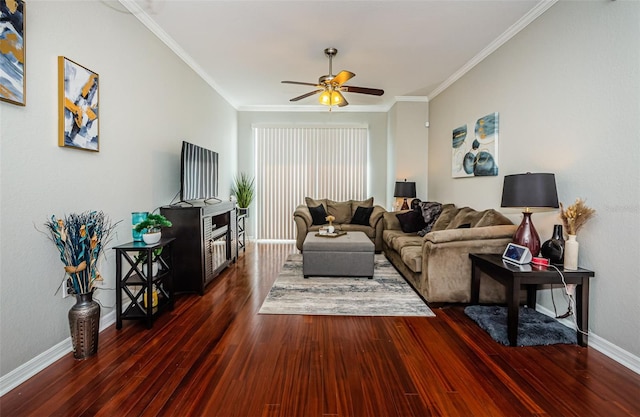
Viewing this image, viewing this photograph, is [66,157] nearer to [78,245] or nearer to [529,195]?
[78,245]

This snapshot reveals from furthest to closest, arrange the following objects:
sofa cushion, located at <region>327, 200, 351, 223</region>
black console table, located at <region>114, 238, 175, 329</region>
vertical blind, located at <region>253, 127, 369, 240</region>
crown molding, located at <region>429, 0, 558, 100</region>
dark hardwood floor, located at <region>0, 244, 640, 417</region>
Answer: vertical blind, located at <region>253, 127, 369, 240</region> → sofa cushion, located at <region>327, 200, 351, 223</region> → crown molding, located at <region>429, 0, 558, 100</region> → black console table, located at <region>114, 238, 175, 329</region> → dark hardwood floor, located at <region>0, 244, 640, 417</region>

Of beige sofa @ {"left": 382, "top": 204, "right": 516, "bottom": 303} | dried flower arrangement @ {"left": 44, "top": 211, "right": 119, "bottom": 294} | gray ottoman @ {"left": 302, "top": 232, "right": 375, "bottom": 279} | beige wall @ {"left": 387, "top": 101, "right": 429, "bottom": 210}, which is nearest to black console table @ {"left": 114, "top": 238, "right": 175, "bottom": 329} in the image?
dried flower arrangement @ {"left": 44, "top": 211, "right": 119, "bottom": 294}

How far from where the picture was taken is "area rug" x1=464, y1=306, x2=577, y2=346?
2389 millimetres

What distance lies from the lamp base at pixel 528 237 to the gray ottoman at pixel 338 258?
1654 mm

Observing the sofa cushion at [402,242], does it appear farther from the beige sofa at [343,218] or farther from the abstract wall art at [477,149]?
the abstract wall art at [477,149]

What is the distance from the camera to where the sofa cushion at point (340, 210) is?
602cm

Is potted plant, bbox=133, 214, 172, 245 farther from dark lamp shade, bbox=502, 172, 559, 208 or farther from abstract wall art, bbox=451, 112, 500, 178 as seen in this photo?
abstract wall art, bbox=451, 112, 500, 178

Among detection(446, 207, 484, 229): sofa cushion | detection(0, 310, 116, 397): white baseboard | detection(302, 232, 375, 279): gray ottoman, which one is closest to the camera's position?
detection(0, 310, 116, 397): white baseboard

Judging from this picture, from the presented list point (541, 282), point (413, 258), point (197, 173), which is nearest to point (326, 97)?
point (197, 173)

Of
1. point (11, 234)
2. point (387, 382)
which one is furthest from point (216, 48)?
point (387, 382)

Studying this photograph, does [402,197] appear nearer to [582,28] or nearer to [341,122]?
[341,122]

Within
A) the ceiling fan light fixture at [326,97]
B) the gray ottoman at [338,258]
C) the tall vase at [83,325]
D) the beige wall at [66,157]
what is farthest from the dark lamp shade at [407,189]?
the tall vase at [83,325]

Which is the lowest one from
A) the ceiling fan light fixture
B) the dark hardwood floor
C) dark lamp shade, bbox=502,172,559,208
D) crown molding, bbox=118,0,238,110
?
the dark hardwood floor

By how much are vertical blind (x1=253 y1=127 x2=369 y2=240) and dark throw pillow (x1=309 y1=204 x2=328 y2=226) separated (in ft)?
3.06
